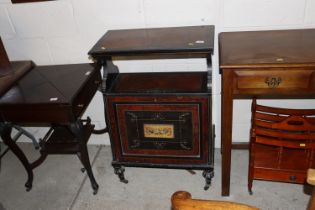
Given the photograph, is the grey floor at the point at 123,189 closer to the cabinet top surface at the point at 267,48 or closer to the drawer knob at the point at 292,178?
the drawer knob at the point at 292,178

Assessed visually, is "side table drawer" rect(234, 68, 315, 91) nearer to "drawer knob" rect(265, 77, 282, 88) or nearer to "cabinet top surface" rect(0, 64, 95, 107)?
"drawer knob" rect(265, 77, 282, 88)

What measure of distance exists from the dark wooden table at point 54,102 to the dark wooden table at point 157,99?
0.15 meters

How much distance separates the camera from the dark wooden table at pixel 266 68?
5.17ft

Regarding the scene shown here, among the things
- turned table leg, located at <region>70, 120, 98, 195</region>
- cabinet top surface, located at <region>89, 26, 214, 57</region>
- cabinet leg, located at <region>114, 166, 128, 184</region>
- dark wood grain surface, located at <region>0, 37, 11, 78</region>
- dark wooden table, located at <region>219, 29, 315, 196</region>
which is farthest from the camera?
cabinet leg, located at <region>114, 166, 128, 184</region>

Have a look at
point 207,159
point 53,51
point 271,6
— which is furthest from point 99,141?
point 271,6

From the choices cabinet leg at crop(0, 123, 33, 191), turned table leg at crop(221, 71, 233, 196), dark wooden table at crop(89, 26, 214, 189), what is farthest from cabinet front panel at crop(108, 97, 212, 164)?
cabinet leg at crop(0, 123, 33, 191)

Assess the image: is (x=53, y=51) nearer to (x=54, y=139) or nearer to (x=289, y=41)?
(x=54, y=139)

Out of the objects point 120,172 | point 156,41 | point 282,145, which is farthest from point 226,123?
point 120,172

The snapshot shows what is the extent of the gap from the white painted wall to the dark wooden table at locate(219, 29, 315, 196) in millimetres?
215

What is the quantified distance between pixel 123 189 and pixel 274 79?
1188 mm

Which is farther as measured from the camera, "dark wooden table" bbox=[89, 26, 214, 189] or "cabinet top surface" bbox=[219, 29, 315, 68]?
"dark wooden table" bbox=[89, 26, 214, 189]

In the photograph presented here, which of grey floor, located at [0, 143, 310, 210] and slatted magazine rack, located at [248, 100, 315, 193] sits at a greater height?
slatted magazine rack, located at [248, 100, 315, 193]

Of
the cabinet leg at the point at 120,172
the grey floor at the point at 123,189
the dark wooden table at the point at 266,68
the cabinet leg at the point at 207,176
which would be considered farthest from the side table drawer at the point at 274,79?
the cabinet leg at the point at 120,172

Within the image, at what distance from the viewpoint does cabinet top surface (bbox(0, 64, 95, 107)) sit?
1849 mm
